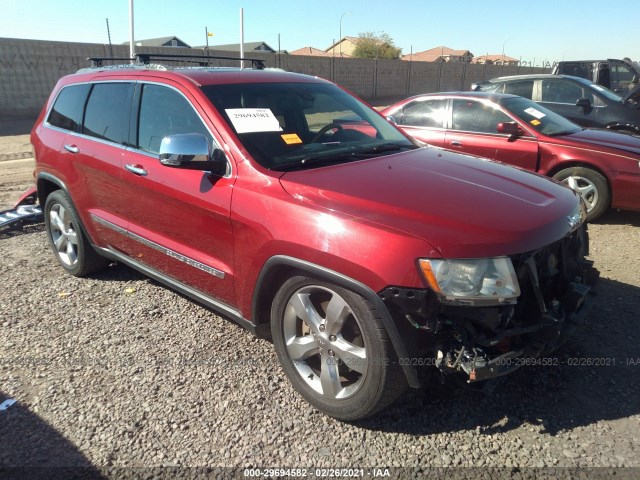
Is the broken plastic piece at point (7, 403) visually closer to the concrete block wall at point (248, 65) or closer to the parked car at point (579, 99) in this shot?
the concrete block wall at point (248, 65)

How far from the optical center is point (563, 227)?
2.63 m

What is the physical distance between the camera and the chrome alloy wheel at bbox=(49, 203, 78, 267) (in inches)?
179

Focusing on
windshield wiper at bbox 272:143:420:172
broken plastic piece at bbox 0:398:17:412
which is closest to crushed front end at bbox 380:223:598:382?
windshield wiper at bbox 272:143:420:172

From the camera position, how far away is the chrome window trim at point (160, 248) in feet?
10.2

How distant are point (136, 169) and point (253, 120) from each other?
0.97 meters

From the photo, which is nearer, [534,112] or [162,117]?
[162,117]

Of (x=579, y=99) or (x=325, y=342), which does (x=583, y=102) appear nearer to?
(x=579, y=99)

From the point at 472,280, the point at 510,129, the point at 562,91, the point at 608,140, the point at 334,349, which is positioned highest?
the point at 562,91

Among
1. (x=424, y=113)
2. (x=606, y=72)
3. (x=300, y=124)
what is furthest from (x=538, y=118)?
(x=606, y=72)

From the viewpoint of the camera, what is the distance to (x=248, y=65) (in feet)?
30.7

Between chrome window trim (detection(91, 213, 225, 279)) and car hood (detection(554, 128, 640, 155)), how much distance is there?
498 cm

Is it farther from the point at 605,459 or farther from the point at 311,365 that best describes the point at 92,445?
the point at 605,459

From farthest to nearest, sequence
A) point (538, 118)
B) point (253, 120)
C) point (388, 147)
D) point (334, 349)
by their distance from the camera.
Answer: point (538, 118) → point (388, 147) → point (253, 120) → point (334, 349)

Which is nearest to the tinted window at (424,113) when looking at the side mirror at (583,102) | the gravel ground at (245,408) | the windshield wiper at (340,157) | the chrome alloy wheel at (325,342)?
the side mirror at (583,102)
